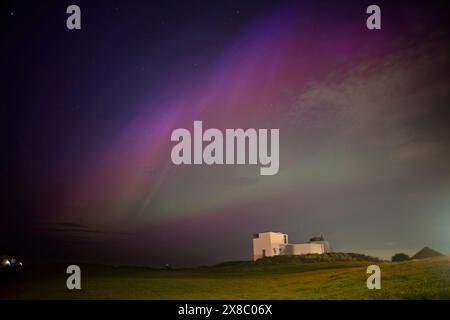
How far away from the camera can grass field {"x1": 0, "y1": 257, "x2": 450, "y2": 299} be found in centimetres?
1666

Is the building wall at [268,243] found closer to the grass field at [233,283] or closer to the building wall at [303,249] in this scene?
the grass field at [233,283]

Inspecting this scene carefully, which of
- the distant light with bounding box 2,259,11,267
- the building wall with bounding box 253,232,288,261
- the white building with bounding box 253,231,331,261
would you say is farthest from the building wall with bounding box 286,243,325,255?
the distant light with bounding box 2,259,11,267

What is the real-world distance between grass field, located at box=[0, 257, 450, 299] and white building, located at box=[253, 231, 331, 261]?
42.4 inches

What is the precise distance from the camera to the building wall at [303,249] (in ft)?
78.1

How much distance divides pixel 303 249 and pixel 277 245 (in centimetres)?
365

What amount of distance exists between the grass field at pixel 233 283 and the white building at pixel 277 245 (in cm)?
108

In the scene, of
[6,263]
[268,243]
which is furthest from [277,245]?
[6,263]

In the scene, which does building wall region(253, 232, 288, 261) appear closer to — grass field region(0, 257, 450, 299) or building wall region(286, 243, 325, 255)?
grass field region(0, 257, 450, 299)

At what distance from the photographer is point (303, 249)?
24.9m

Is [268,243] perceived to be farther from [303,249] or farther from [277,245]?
[303,249]

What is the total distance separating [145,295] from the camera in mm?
17188

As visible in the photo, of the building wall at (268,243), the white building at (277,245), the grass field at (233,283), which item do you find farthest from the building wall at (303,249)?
the grass field at (233,283)

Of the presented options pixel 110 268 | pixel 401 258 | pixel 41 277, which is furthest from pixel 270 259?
pixel 41 277
